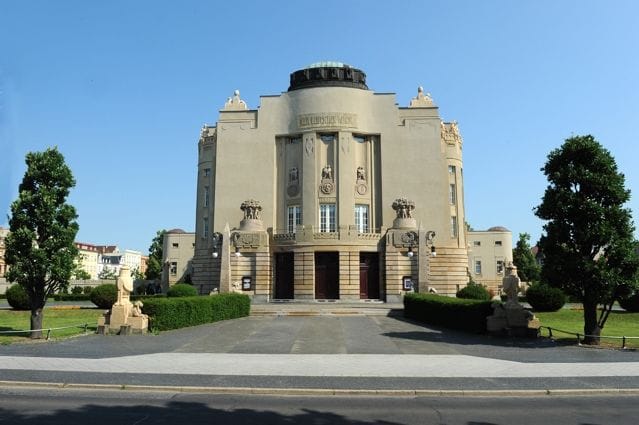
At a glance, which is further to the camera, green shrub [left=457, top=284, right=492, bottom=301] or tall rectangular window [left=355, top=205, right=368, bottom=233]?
tall rectangular window [left=355, top=205, right=368, bottom=233]

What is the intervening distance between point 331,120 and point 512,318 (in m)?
31.6

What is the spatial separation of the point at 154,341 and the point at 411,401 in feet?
39.9

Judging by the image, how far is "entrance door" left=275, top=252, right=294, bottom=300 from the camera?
4719cm

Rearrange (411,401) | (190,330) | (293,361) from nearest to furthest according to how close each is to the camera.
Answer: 1. (411,401)
2. (293,361)
3. (190,330)

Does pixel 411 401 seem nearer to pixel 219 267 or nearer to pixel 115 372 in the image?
pixel 115 372

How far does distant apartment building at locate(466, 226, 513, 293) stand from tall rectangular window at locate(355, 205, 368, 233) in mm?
28861

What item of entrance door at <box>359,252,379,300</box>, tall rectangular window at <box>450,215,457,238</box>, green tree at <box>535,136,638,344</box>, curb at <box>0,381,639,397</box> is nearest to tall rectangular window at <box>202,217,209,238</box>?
entrance door at <box>359,252,379,300</box>

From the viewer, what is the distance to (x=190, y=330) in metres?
23.6

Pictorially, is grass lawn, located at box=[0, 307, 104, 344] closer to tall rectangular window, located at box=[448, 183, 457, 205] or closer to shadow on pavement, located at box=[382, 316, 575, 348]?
shadow on pavement, located at box=[382, 316, 575, 348]

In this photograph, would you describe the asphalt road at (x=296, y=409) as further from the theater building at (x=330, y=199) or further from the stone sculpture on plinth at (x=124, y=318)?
the theater building at (x=330, y=199)

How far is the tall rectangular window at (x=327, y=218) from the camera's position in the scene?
4834 centimetres

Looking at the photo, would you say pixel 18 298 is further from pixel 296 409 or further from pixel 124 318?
pixel 296 409

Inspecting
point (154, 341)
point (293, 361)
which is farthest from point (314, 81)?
point (293, 361)

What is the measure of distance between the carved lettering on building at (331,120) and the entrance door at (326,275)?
12.5 metres
